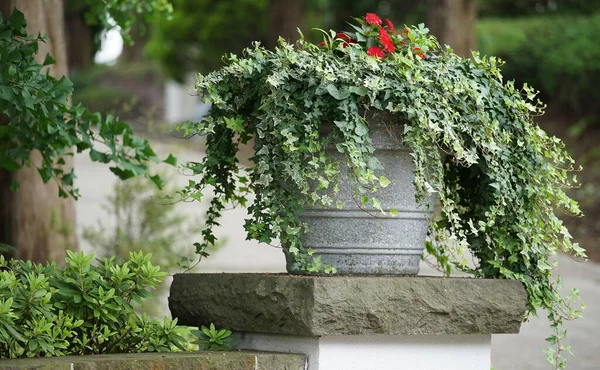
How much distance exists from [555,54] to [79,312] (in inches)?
400

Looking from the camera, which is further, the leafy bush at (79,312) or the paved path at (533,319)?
the paved path at (533,319)

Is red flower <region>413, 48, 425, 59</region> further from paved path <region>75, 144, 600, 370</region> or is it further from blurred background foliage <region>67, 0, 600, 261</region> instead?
blurred background foliage <region>67, 0, 600, 261</region>

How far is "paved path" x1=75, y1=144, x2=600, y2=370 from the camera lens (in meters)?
5.45

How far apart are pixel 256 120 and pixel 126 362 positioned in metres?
0.94

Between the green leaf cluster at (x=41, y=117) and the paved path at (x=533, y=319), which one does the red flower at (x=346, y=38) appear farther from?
the paved path at (x=533, y=319)

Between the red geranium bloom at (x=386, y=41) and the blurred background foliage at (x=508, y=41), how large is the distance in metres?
6.16

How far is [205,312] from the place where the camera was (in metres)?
2.73

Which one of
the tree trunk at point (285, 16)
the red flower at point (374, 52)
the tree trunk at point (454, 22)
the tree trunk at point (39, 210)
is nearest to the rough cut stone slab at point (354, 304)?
the red flower at point (374, 52)

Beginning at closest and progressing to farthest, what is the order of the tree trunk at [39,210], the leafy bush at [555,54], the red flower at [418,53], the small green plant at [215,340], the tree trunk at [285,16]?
1. the small green plant at [215,340]
2. the red flower at [418,53]
3. the tree trunk at [39,210]
4. the leafy bush at [555,54]
5. the tree trunk at [285,16]

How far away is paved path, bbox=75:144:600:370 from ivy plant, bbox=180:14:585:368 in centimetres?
219

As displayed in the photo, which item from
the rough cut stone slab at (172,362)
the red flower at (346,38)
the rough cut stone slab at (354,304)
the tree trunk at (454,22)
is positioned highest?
the tree trunk at (454,22)

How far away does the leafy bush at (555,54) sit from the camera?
1124 centimetres

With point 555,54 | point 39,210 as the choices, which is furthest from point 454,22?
point 39,210

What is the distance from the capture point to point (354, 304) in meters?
2.43
